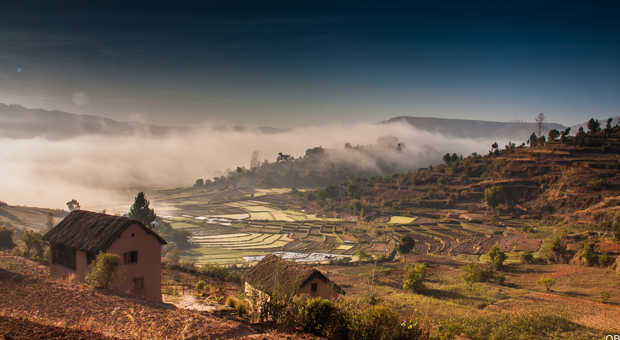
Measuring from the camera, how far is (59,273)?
20.0 metres

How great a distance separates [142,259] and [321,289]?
10293 mm

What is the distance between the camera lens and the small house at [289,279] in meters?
20.8

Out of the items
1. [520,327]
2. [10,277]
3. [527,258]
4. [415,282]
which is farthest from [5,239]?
[527,258]

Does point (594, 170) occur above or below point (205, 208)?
above

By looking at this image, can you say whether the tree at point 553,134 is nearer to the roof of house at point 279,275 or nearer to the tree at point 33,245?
the roof of house at point 279,275

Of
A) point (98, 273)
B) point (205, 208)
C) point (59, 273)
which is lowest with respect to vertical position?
point (205, 208)

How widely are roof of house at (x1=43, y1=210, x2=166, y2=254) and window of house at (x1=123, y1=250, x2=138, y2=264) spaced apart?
1.13 metres

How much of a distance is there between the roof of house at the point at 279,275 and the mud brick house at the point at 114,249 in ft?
18.9

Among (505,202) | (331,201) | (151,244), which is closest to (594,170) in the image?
(505,202)

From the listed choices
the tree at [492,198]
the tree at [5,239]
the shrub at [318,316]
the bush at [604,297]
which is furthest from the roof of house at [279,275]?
the tree at [492,198]

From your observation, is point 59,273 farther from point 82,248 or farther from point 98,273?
point 98,273

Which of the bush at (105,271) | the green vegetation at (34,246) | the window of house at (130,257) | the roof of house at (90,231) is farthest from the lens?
the green vegetation at (34,246)

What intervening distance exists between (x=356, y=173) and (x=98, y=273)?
159 metres

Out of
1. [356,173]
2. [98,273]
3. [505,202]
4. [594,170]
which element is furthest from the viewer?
[356,173]
